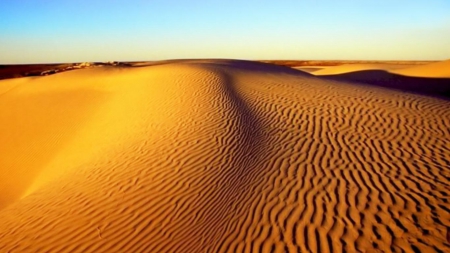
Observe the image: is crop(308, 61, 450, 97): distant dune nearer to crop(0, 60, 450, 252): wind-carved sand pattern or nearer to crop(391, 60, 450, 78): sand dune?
crop(391, 60, 450, 78): sand dune

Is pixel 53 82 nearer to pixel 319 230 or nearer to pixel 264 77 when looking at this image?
pixel 264 77

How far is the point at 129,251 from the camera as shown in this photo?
14.8 feet

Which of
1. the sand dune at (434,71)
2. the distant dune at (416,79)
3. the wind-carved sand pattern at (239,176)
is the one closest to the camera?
the wind-carved sand pattern at (239,176)

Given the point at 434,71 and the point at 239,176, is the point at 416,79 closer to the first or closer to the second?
the point at 434,71

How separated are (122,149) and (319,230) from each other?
18.1 ft

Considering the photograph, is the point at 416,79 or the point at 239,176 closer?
the point at 239,176

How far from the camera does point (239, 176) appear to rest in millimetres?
6363

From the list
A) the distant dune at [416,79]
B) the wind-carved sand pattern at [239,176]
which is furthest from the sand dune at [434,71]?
the wind-carved sand pattern at [239,176]

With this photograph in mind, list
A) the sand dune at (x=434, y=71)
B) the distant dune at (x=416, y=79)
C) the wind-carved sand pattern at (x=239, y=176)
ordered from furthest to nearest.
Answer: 1. the sand dune at (x=434, y=71)
2. the distant dune at (x=416, y=79)
3. the wind-carved sand pattern at (x=239, y=176)

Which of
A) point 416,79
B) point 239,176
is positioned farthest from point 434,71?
point 239,176

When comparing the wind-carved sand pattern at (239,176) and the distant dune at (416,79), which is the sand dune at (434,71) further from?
the wind-carved sand pattern at (239,176)

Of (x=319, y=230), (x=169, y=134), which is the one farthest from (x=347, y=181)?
(x=169, y=134)

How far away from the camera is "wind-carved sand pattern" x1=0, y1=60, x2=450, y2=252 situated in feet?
15.3

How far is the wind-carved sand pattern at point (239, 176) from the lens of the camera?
183 inches
